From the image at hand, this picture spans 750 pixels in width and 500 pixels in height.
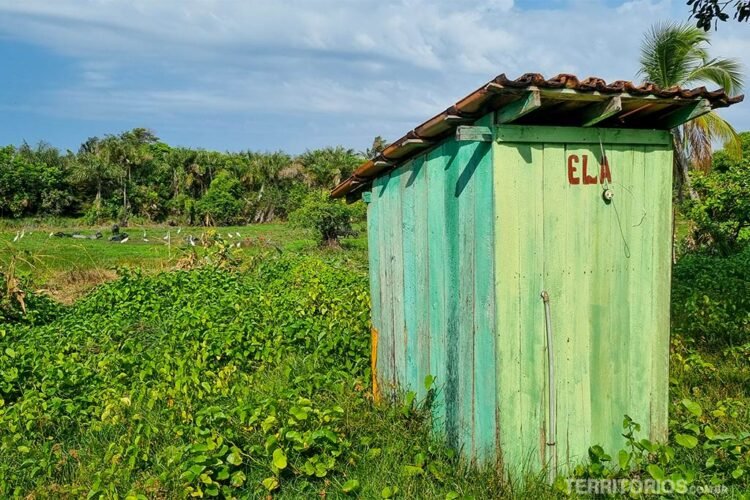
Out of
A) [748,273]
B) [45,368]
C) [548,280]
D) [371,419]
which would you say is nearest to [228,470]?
[371,419]

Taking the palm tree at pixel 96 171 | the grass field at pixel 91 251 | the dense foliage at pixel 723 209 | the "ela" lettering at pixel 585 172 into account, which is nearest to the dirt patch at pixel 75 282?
the grass field at pixel 91 251

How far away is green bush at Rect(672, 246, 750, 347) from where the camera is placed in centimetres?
520

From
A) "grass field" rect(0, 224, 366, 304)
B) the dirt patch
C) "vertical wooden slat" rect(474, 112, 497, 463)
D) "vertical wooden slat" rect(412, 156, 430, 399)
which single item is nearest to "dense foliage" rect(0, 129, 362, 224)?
"grass field" rect(0, 224, 366, 304)

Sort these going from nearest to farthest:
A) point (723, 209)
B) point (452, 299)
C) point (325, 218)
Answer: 1. point (452, 299)
2. point (723, 209)
3. point (325, 218)

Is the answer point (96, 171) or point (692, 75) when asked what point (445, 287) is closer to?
point (692, 75)

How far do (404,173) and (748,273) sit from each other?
6.02 m

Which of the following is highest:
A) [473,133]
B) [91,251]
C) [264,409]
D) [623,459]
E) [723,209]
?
[473,133]

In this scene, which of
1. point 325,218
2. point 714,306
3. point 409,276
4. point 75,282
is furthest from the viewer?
point 325,218

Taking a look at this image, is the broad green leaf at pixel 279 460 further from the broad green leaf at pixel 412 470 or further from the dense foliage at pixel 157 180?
the dense foliage at pixel 157 180

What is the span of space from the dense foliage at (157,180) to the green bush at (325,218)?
14.4 m

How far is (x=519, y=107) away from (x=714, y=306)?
4.21 meters

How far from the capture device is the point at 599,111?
288 cm

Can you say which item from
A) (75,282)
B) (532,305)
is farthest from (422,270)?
(75,282)

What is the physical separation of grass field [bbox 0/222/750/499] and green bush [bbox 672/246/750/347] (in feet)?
0.07
